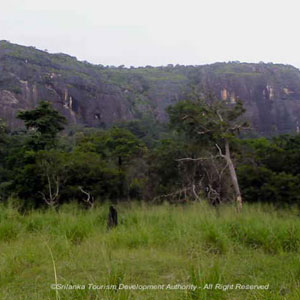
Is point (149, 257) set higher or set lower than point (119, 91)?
lower

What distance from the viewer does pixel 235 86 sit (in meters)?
66.8

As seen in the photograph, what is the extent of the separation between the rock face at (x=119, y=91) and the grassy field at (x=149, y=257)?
42.6 m

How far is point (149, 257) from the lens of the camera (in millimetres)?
3516

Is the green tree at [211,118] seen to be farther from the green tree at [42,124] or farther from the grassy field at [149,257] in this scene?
the green tree at [42,124]

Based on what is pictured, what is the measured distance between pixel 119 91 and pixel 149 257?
6331 cm

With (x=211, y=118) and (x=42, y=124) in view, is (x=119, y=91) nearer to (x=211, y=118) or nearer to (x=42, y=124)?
(x=42, y=124)

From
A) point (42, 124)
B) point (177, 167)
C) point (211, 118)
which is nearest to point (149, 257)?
point (211, 118)

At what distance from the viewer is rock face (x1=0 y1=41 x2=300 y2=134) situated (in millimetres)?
53531

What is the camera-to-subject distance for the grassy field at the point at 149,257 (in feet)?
7.47

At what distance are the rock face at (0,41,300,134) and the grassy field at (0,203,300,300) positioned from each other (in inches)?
1675

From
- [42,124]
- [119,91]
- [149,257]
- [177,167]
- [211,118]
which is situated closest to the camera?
[149,257]

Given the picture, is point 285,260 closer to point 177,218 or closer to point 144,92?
point 177,218

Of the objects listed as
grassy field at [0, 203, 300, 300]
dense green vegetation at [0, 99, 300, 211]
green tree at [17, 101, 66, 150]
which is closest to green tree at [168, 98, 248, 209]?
dense green vegetation at [0, 99, 300, 211]

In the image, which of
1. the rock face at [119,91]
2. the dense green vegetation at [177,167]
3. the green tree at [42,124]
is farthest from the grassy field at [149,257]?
the rock face at [119,91]
